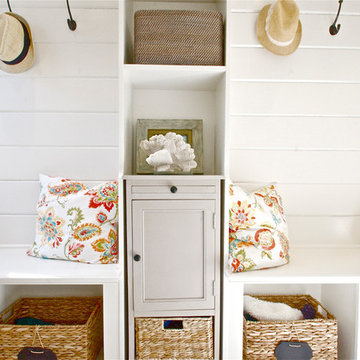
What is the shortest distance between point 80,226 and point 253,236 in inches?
31.4

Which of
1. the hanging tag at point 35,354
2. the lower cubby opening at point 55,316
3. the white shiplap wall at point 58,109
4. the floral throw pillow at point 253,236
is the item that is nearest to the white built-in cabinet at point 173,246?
the floral throw pillow at point 253,236

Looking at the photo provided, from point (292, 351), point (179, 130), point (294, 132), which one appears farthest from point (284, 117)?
point (292, 351)

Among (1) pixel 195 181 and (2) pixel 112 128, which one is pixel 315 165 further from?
(2) pixel 112 128

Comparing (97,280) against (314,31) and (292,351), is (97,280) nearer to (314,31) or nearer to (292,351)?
(292,351)

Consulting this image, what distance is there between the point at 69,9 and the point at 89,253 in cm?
118

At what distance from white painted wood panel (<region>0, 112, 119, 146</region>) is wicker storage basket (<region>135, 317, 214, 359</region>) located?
912 mm

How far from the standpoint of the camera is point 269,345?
1599 mm

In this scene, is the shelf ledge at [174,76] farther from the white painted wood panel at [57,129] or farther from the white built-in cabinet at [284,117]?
the white painted wood panel at [57,129]

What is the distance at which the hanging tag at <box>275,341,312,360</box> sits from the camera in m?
1.59

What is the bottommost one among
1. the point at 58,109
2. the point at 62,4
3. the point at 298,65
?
the point at 58,109

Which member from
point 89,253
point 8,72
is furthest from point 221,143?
point 8,72

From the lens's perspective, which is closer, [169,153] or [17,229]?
[169,153]

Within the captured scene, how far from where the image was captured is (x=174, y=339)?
1.57 m

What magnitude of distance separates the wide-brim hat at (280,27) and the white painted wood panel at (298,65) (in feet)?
0.21
